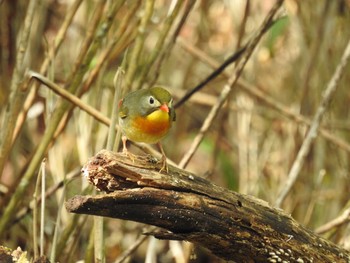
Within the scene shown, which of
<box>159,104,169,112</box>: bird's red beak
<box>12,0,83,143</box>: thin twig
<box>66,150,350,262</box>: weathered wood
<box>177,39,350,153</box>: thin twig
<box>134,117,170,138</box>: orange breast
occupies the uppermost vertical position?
<box>177,39,350,153</box>: thin twig

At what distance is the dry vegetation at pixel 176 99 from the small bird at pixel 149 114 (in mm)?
505

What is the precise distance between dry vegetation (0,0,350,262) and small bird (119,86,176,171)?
51 cm

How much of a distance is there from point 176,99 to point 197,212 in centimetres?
310

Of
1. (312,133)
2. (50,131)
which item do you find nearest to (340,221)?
(312,133)

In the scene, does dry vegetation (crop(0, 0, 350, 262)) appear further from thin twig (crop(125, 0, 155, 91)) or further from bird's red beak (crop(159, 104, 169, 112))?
bird's red beak (crop(159, 104, 169, 112))

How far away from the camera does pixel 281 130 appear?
18.8 ft

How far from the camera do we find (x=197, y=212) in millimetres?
2439

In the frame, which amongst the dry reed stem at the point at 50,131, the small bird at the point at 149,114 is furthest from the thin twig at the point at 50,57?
the small bird at the point at 149,114

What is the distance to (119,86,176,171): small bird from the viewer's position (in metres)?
2.88

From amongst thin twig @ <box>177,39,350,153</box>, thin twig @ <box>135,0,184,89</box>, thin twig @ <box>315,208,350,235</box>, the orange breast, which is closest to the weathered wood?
the orange breast

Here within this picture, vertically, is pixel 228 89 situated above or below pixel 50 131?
above

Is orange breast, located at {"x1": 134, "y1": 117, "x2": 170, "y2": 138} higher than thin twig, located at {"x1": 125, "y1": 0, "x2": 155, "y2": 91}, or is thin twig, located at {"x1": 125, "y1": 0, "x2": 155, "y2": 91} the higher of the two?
thin twig, located at {"x1": 125, "y1": 0, "x2": 155, "y2": 91}

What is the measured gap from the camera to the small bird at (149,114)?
288 cm

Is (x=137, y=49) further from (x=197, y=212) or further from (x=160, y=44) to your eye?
(x=197, y=212)
